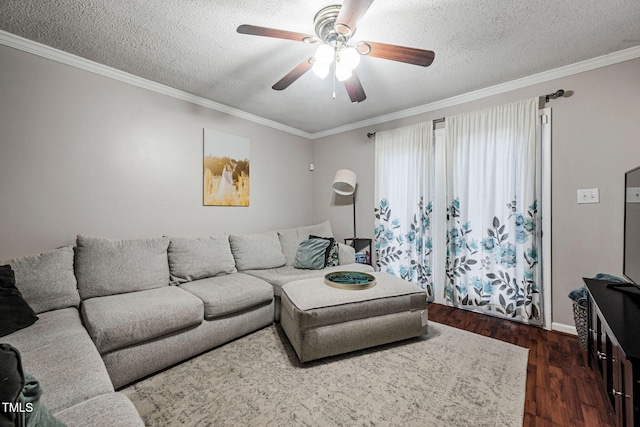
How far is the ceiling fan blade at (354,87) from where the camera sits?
6.50 feet

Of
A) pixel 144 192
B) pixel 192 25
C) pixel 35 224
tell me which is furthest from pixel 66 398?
pixel 192 25

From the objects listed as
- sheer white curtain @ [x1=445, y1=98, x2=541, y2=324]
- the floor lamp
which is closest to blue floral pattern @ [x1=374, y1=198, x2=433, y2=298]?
sheer white curtain @ [x1=445, y1=98, x2=541, y2=324]

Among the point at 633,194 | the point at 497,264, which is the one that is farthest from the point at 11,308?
the point at 633,194

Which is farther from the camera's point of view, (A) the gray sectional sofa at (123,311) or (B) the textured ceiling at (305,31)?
(B) the textured ceiling at (305,31)

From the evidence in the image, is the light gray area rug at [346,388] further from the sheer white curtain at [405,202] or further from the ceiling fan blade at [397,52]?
the ceiling fan blade at [397,52]

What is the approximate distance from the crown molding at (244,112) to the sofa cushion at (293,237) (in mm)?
1611

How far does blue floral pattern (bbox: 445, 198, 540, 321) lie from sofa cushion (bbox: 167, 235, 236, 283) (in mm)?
2528

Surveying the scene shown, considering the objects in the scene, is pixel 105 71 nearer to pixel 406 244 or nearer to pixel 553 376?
pixel 406 244

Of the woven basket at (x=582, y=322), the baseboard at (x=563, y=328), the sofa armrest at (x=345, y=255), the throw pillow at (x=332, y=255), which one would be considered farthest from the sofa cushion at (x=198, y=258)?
the baseboard at (x=563, y=328)

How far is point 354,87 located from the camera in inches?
81.1

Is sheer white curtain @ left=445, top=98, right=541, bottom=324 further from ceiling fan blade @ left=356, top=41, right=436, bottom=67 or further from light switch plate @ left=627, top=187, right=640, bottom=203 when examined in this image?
ceiling fan blade @ left=356, top=41, right=436, bottom=67

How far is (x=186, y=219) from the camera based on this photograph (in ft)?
9.84

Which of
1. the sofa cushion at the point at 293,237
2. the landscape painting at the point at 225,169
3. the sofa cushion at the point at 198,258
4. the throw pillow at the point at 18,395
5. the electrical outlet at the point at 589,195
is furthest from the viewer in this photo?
the sofa cushion at the point at 293,237

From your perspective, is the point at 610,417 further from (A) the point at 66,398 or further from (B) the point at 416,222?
(A) the point at 66,398
